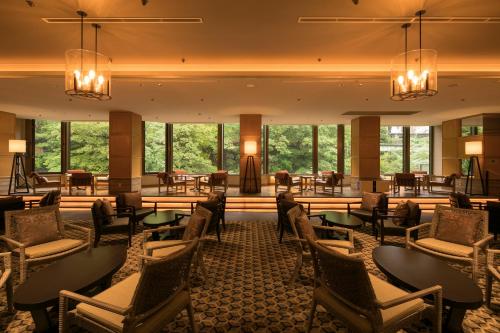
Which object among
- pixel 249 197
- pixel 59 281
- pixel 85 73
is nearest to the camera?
pixel 59 281

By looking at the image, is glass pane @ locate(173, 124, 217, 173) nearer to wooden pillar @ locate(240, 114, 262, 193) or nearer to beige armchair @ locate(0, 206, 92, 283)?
wooden pillar @ locate(240, 114, 262, 193)

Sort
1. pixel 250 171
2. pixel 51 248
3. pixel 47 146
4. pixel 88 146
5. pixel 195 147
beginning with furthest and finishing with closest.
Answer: pixel 195 147 < pixel 88 146 < pixel 47 146 < pixel 250 171 < pixel 51 248

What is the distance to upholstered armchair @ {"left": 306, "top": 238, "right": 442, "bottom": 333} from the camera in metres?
1.60

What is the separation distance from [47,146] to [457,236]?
14502 mm

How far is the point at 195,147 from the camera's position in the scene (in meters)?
13.0

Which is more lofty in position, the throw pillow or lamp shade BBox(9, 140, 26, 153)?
lamp shade BBox(9, 140, 26, 153)

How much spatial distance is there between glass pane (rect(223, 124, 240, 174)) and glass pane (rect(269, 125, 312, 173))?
65.0 inches

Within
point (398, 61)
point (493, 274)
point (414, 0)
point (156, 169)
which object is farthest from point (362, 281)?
point (156, 169)

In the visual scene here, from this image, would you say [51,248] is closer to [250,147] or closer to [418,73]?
[418,73]

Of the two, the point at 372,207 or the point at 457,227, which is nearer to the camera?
the point at 457,227

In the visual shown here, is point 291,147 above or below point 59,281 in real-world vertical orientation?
above

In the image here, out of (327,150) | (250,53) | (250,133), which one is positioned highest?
(250,53)

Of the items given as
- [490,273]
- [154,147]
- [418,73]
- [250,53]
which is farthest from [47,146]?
[490,273]

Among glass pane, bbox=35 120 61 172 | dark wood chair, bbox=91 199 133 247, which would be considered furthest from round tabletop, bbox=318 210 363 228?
glass pane, bbox=35 120 61 172
